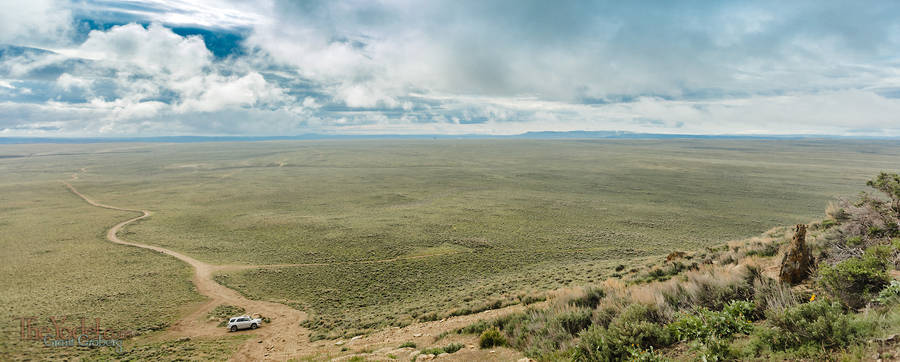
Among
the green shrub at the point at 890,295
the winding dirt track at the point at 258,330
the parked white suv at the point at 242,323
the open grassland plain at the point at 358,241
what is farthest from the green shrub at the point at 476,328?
the parked white suv at the point at 242,323

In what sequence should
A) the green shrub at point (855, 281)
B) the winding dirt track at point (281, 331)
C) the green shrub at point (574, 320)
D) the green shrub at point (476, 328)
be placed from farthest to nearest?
the winding dirt track at point (281, 331), the green shrub at point (476, 328), the green shrub at point (574, 320), the green shrub at point (855, 281)

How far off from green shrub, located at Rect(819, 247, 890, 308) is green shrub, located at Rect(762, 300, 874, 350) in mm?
1332

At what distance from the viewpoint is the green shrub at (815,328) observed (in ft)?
14.5

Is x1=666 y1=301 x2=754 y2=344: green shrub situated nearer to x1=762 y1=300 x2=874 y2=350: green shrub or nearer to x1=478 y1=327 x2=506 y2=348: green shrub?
x1=762 y1=300 x2=874 y2=350: green shrub

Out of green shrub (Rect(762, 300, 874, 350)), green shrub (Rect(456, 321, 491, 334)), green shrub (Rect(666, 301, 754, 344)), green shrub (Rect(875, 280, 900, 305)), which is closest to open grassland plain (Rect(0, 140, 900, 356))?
green shrub (Rect(456, 321, 491, 334))

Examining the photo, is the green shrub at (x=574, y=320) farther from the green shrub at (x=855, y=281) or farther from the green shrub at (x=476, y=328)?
the green shrub at (x=855, y=281)

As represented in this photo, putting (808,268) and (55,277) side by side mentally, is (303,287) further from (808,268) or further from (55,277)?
(808,268)

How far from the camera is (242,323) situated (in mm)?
17391

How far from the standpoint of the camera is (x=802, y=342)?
15.1ft

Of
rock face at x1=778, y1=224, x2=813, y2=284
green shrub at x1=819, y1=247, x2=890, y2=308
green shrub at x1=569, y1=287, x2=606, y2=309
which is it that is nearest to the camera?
green shrub at x1=819, y1=247, x2=890, y2=308

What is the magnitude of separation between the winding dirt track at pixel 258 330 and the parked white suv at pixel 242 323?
392mm

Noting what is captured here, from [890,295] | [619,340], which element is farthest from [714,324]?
[890,295]

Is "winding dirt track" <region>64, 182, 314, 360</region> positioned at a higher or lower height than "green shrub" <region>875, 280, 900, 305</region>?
lower

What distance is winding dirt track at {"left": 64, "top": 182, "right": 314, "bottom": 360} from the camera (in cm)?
1393
